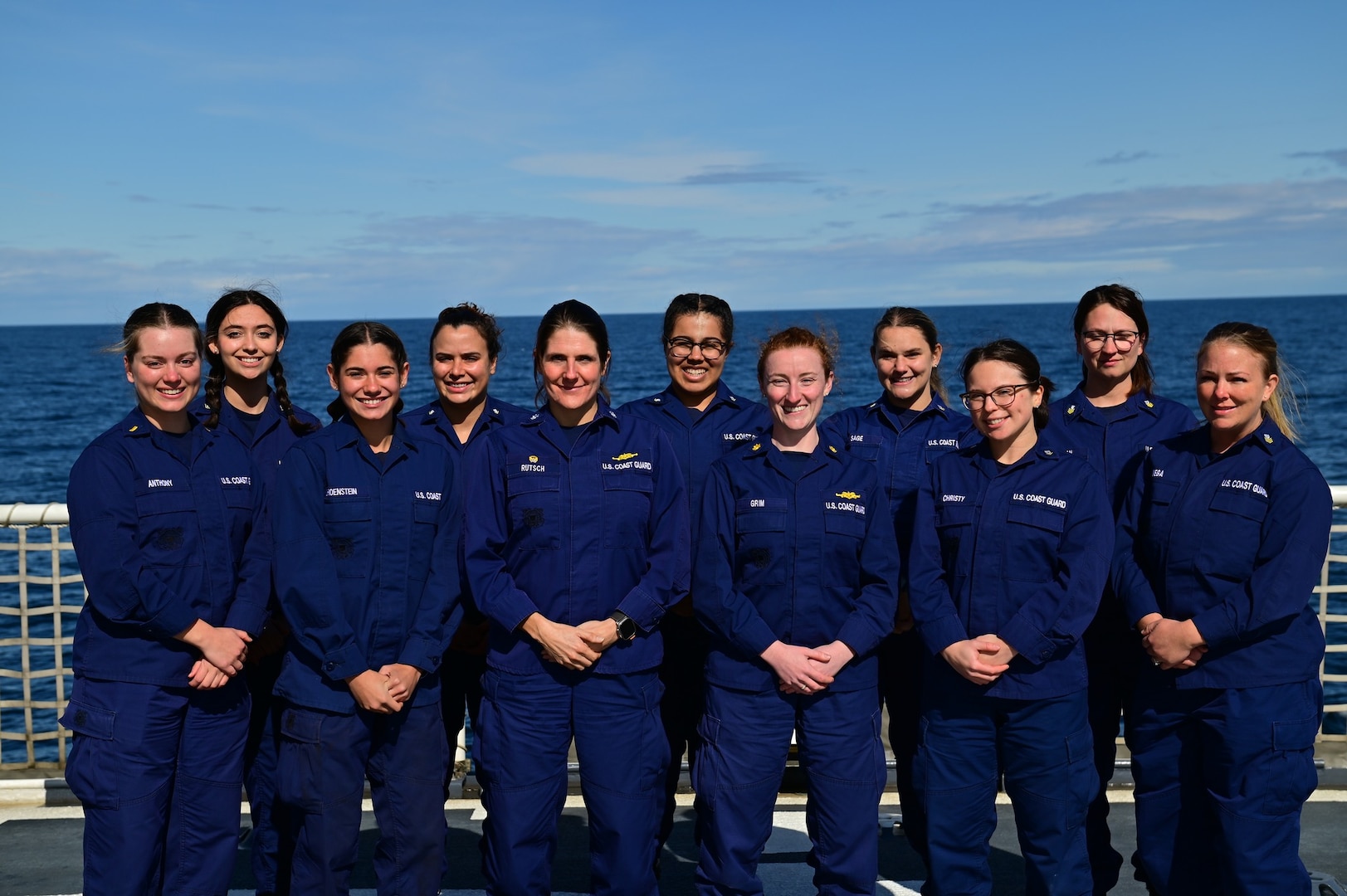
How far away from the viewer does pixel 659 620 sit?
12.5 ft

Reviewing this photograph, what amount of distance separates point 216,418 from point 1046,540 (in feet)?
9.83

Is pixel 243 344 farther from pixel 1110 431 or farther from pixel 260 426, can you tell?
pixel 1110 431

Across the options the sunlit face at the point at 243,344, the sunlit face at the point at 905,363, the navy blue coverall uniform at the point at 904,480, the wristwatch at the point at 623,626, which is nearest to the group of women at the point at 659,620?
the wristwatch at the point at 623,626

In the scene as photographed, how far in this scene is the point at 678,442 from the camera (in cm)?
442

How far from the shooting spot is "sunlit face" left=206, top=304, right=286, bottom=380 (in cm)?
429

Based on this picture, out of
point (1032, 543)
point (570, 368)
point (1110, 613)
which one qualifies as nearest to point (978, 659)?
point (1032, 543)

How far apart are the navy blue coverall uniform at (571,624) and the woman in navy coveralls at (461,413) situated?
18.9 inches

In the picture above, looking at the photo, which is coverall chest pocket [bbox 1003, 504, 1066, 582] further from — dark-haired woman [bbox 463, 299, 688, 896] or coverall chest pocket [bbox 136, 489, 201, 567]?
coverall chest pocket [bbox 136, 489, 201, 567]

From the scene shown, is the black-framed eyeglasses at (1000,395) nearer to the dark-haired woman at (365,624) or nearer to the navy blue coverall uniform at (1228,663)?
the navy blue coverall uniform at (1228,663)

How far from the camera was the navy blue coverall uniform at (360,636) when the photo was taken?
3.63 metres

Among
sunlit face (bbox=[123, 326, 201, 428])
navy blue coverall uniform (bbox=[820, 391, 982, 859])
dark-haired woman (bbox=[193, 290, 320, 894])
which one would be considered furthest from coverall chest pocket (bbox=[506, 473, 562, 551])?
sunlit face (bbox=[123, 326, 201, 428])

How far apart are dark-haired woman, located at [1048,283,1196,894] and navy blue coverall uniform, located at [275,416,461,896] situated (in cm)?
226

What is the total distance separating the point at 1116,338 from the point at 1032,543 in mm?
1019

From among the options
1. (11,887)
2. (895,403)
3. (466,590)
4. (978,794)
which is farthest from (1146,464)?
(11,887)
